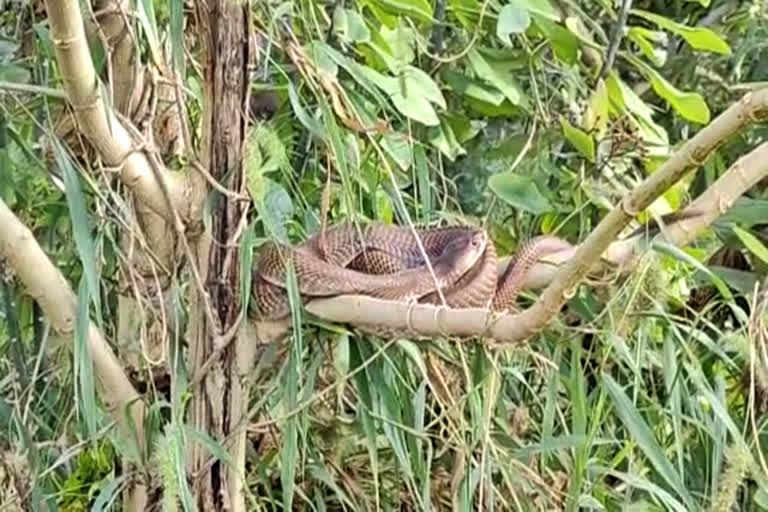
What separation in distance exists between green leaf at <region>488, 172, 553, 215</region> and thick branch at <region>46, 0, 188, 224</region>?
376mm

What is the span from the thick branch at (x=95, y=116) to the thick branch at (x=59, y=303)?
0.08m

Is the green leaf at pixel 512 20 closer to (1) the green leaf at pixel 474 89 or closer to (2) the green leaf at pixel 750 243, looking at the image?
(1) the green leaf at pixel 474 89

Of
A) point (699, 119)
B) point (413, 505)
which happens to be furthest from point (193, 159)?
point (699, 119)

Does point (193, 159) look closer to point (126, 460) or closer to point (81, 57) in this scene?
point (81, 57)

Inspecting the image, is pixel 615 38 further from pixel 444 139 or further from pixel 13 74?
pixel 13 74

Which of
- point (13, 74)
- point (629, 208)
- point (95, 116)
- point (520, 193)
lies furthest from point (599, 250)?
point (13, 74)

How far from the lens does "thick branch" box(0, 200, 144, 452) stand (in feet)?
2.68

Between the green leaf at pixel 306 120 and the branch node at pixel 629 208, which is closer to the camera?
the branch node at pixel 629 208

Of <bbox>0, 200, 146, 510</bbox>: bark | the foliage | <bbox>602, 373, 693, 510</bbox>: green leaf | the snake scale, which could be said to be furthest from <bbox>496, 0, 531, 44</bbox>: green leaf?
<bbox>0, 200, 146, 510</bbox>: bark

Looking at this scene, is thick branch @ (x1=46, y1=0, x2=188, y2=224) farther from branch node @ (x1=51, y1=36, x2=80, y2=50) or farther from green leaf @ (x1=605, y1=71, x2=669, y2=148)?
green leaf @ (x1=605, y1=71, x2=669, y2=148)

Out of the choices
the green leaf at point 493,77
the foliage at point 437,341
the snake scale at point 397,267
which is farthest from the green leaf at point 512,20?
the snake scale at point 397,267

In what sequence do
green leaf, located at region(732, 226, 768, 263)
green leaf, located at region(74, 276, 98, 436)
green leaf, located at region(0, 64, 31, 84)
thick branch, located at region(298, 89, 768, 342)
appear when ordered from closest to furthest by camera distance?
thick branch, located at region(298, 89, 768, 342), green leaf, located at region(74, 276, 98, 436), green leaf, located at region(0, 64, 31, 84), green leaf, located at region(732, 226, 768, 263)

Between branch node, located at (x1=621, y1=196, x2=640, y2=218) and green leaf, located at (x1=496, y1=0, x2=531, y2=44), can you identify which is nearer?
branch node, located at (x1=621, y1=196, x2=640, y2=218)

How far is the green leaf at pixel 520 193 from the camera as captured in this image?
3.68ft
